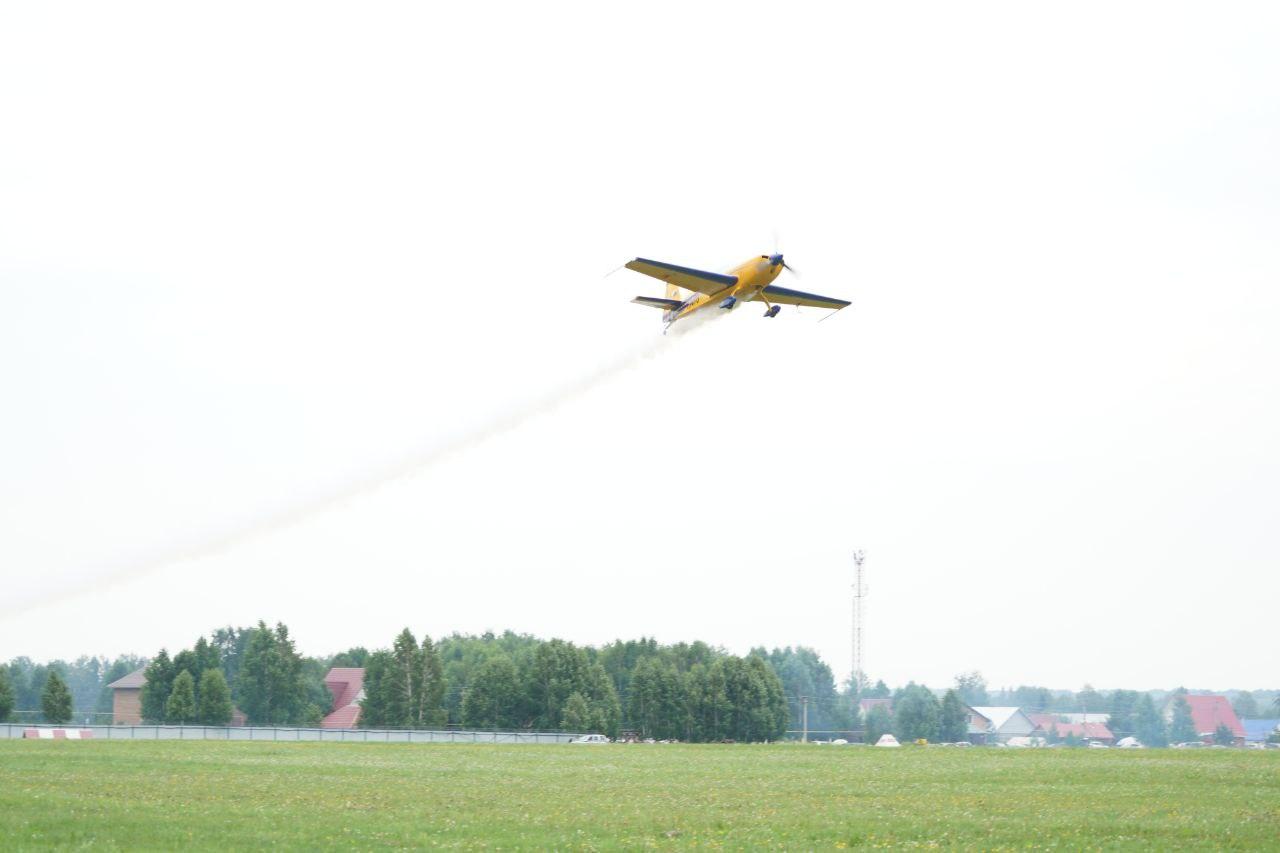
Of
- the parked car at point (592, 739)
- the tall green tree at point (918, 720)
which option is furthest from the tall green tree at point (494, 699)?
the tall green tree at point (918, 720)

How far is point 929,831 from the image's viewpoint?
90.7 ft

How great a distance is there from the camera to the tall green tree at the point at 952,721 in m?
154

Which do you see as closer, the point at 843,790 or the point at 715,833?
the point at 715,833

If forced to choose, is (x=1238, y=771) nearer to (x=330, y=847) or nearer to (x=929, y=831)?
(x=929, y=831)

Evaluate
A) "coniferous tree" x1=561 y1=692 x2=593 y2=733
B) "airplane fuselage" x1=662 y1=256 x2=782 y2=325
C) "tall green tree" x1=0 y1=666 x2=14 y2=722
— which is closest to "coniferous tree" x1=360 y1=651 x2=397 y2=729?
"coniferous tree" x1=561 y1=692 x2=593 y2=733

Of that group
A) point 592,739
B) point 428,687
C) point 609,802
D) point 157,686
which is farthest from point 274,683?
point 609,802

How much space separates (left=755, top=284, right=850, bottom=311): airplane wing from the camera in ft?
191

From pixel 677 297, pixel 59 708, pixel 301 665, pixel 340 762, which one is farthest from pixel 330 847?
pixel 301 665

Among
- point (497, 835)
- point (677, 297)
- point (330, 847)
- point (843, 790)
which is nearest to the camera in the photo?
point (330, 847)

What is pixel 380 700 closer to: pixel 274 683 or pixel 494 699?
pixel 494 699

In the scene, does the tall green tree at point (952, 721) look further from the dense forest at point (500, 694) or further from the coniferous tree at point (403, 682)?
the coniferous tree at point (403, 682)

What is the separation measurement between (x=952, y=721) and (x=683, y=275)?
370 feet

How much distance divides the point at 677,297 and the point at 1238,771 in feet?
94.7

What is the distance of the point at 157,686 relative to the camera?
104 metres
